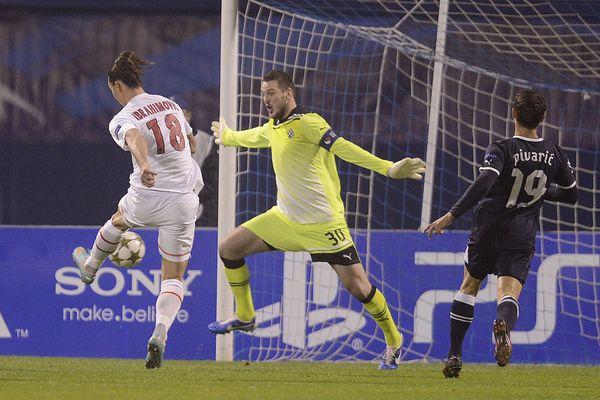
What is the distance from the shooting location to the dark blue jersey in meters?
8.38

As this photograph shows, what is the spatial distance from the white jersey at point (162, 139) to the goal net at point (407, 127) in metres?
2.31

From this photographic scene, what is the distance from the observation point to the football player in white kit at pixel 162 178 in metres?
8.89

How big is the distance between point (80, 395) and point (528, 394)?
2.47 meters

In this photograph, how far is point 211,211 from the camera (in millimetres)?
13023

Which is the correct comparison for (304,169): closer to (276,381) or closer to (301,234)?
(301,234)

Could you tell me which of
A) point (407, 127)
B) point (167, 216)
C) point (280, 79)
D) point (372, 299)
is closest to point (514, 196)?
point (372, 299)

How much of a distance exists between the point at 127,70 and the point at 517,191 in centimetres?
257

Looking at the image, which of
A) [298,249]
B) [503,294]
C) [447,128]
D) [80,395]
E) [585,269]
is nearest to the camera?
[80,395]

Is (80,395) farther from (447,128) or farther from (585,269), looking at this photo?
(447,128)

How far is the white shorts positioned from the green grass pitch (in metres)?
0.81

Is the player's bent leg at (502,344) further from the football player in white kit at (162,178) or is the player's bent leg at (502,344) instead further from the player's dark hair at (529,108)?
the football player in white kit at (162,178)

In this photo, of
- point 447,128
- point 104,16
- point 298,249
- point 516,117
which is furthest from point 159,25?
point 516,117

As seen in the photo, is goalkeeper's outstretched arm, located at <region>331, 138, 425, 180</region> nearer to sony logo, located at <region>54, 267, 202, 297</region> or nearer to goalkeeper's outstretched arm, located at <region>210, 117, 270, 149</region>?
goalkeeper's outstretched arm, located at <region>210, 117, 270, 149</region>

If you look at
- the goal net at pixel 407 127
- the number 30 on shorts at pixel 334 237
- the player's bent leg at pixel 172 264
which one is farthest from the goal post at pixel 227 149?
the player's bent leg at pixel 172 264
